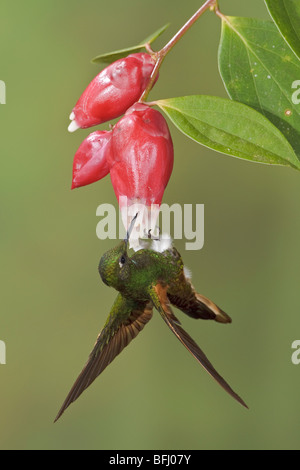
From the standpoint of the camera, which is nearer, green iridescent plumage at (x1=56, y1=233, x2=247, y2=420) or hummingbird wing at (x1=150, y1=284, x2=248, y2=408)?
hummingbird wing at (x1=150, y1=284, x2=248, y2=408)

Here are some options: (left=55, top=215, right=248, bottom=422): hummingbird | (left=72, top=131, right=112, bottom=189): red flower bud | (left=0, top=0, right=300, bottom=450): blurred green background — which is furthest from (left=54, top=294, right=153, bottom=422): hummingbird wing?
(left=0, top=0, right=300, bottom=450): blurred green background

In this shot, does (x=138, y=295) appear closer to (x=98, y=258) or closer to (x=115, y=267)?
(x=115, y=267)

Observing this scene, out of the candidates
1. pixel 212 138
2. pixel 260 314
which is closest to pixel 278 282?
pixel 260 314

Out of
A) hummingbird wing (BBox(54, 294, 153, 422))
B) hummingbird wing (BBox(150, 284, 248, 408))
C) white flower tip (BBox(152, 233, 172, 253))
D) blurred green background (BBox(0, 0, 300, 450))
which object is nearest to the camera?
hummingbird wing (BBox(150, 284, 248, 408))

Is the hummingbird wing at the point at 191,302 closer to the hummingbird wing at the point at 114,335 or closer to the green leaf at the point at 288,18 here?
the hummingbird wing at the point at 114,335

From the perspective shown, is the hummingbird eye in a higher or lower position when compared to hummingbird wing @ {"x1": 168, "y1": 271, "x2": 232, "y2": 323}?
higher

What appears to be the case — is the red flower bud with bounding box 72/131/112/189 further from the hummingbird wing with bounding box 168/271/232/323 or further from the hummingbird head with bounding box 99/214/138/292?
the hummingbird wing with bounding box 168/271/232/323

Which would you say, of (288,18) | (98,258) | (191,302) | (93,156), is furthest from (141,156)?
(98,258)
